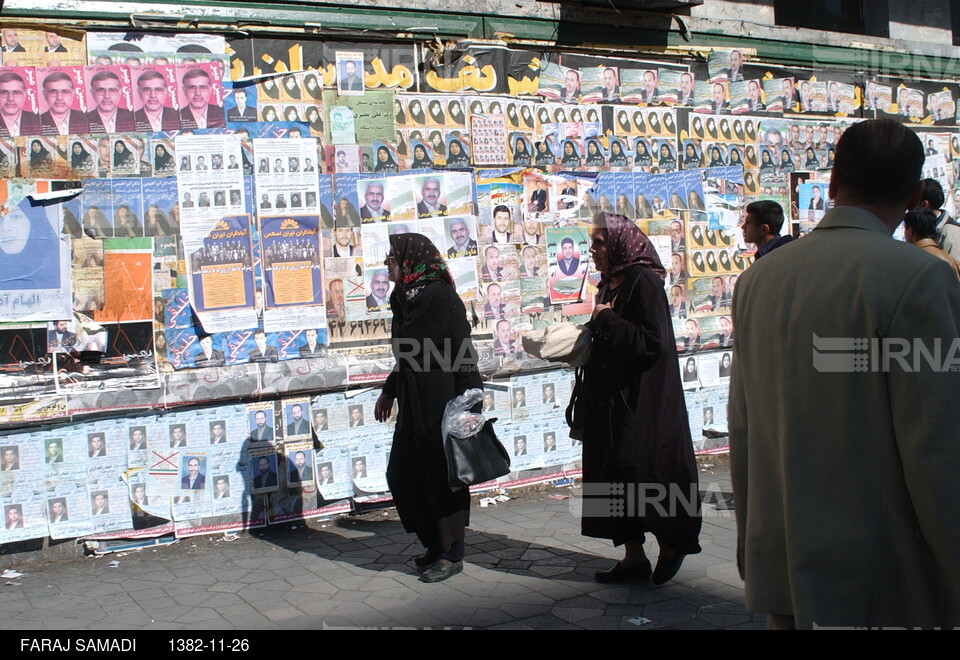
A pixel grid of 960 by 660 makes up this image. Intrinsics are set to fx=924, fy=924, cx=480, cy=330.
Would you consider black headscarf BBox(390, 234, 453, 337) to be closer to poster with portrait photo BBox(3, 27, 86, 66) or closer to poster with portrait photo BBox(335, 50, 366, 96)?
poster with portrait photo BBox(335, 50, 366, 96)

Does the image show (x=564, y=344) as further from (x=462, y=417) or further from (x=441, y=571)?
(x=441, y=571)

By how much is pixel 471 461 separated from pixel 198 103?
9.50 ft

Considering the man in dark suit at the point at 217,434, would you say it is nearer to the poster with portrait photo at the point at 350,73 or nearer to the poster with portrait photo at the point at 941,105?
the poster with portrait photo at the point at 350,73

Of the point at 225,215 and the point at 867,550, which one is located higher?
the point at 225,215

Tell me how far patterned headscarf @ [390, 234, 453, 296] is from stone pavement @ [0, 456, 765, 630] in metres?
1.63

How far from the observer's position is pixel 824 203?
8.63m

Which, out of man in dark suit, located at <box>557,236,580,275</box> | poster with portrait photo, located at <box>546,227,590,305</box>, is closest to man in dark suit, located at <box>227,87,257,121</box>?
poster with portrait photo, located at <box>546,227,590,305</box>

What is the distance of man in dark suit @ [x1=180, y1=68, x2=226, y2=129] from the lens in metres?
5.77

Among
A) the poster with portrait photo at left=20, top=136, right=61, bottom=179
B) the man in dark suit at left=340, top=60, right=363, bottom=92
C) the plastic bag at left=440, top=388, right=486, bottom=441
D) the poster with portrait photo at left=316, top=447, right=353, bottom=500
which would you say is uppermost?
the man in dark suit at left=340, top=60, right=363, bottom=92

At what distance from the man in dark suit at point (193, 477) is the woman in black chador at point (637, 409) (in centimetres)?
255
